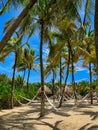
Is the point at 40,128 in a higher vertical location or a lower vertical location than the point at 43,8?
lower

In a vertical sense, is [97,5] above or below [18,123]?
above

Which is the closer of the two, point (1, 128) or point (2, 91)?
point (1, 128)

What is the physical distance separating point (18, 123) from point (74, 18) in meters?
5.86

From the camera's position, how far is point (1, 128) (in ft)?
47.9

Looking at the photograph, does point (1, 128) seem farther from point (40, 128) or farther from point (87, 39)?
point (87, 39)

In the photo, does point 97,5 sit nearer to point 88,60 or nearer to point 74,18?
point 74,18

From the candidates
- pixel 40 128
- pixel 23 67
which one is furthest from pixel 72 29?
pixel 23 67

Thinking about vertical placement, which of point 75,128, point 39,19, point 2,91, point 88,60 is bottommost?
point 75,128

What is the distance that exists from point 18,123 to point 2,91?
33.9ft

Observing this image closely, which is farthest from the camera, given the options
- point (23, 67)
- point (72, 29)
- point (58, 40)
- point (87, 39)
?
point (23, 67)

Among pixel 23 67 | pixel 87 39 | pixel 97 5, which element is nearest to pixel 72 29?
pixel 87 39

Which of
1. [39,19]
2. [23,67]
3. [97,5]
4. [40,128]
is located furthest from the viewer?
[23,67]

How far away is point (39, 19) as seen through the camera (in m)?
19.0

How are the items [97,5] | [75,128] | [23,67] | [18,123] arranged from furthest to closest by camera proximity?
[23,67] < [18,123] < [75,128] < [97,5]
